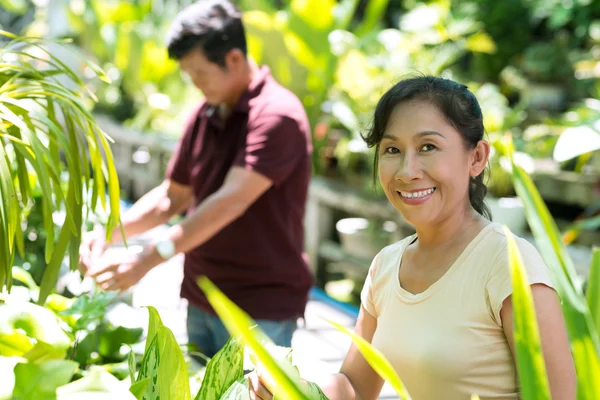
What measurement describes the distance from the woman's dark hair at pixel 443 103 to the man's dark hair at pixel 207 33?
1.07 meters

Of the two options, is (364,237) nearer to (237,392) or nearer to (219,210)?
(219,210)

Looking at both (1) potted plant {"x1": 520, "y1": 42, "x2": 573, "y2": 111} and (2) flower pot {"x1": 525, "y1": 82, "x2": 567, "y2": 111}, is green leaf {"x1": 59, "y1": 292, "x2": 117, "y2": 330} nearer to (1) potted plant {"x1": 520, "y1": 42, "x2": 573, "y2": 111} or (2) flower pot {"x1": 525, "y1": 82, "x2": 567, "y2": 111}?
(1) potted plant {"x1": 520, "y1": 42, "x2": 573, "y2": 111}

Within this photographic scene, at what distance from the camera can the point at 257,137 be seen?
2322 mm

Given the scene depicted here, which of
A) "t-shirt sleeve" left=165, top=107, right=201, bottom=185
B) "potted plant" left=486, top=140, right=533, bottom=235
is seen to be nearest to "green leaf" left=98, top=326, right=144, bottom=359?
"t-shirt sleeve" left=165, top=107, right=201, bottom=185

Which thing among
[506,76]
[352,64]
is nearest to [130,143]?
[352,64]

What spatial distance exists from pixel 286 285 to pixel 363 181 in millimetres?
3054

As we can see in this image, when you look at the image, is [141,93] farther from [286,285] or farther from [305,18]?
[286,285]

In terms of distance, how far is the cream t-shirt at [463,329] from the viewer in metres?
1.21

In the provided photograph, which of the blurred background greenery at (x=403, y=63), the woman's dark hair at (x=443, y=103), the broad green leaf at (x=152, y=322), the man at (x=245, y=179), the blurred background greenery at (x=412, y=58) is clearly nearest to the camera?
the broad green leaf at (x=152, y=322)

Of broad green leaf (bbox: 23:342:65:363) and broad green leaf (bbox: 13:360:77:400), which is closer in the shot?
broad green leaf (bbox: 13:360:77:400)

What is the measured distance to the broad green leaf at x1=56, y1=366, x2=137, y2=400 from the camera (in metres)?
0.88

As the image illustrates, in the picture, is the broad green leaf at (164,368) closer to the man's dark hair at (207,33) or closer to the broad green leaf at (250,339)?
the broad green leaf at (250,339)

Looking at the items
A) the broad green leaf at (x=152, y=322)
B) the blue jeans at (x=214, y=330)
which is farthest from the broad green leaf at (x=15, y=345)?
the blue jeans at (x=214, y=330)

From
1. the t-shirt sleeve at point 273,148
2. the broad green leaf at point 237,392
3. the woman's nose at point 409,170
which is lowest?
the broad green leaf at point 237,392
